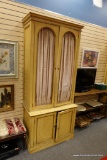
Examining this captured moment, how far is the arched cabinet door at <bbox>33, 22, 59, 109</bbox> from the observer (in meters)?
1.74

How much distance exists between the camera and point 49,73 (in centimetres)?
194

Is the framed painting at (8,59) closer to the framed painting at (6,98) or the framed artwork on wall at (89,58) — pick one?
the framed painting at (6,98)

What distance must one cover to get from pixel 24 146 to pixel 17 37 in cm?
185

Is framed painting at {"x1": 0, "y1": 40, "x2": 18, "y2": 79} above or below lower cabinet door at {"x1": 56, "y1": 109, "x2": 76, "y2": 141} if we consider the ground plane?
above

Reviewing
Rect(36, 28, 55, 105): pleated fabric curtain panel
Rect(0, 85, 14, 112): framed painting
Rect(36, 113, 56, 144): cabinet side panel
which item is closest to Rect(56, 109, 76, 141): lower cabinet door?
Rect(36, 113, 56, 144): cabinet side panel

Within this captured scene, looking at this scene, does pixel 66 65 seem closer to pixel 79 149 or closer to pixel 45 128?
pixel 45 128

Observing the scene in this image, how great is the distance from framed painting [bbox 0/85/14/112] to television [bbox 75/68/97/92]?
141 centimetres

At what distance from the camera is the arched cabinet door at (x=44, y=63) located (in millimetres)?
1742

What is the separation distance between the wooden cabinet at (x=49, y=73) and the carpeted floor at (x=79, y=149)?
16cm

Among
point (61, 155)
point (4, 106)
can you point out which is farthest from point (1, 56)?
point (61, 155)

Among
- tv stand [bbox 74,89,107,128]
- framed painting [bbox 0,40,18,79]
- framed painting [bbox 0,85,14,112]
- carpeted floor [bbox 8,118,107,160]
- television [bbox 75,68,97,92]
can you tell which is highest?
framed painting [bbox 0,40,18,79]

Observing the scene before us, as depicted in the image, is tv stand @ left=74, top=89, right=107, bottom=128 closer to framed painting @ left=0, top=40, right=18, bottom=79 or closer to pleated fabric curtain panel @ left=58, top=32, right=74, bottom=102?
pleated fabric curtain panel @ left=58, top=32, right=74, bottom=102

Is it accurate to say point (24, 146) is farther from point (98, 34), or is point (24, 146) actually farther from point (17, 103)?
point (98, 34)

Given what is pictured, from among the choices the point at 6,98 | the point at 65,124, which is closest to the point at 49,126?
the point at 65,124
